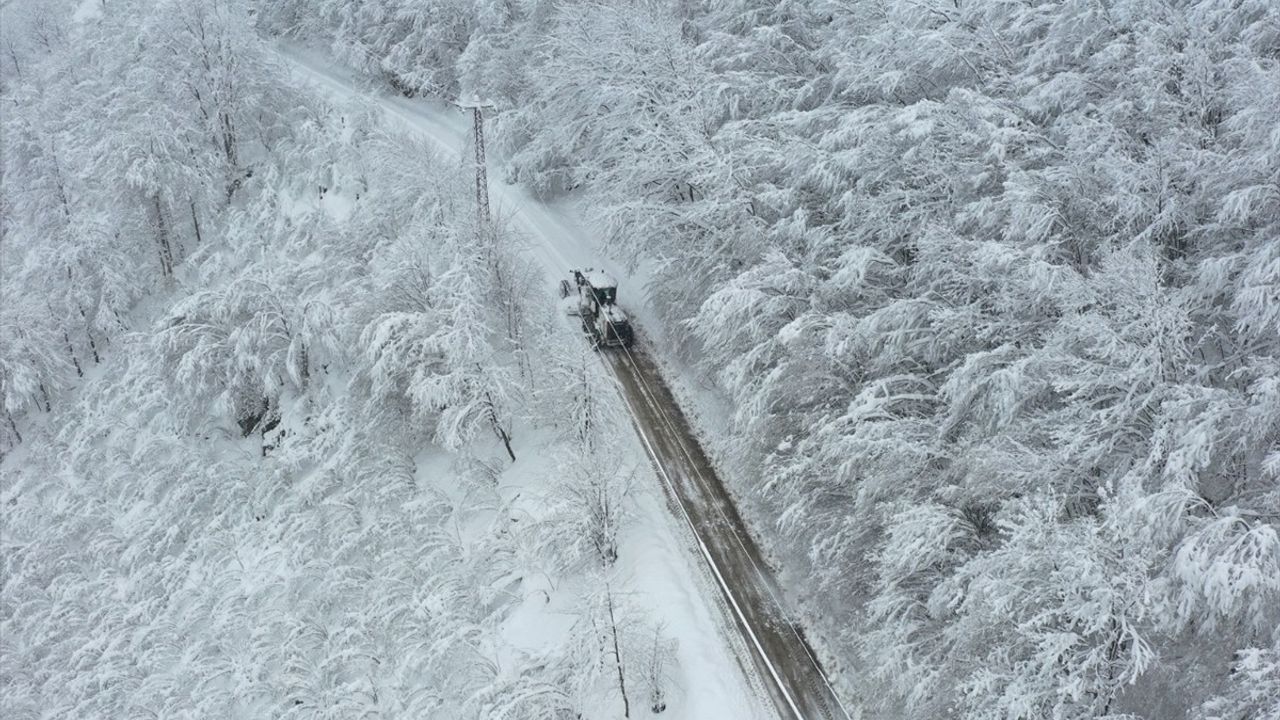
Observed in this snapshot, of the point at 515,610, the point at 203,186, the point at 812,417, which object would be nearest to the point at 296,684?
the point at 515,610

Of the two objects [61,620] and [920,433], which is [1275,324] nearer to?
[920,433]

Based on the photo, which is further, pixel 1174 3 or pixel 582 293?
pixel 582 293

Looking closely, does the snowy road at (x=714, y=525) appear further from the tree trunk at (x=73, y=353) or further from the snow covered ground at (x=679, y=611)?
the tree trunk at (x=73, y=353)

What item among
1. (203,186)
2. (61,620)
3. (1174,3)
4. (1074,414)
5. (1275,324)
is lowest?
(61,620)

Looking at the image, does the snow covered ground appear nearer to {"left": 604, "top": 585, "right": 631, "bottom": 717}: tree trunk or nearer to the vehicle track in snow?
the vehicle track in snow

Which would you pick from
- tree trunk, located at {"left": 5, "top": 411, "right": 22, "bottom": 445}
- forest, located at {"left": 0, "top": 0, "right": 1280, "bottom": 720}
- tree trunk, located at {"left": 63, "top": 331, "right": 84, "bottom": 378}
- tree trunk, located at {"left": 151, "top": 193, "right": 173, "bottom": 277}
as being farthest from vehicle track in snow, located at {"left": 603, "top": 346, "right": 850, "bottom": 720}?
tree trunk, located at {"left": 5, "top": 411, "right": 22, "bottom": 445}

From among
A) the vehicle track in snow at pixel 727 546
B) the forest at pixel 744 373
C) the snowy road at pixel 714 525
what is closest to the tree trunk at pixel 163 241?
the forest at pixel 744 373
